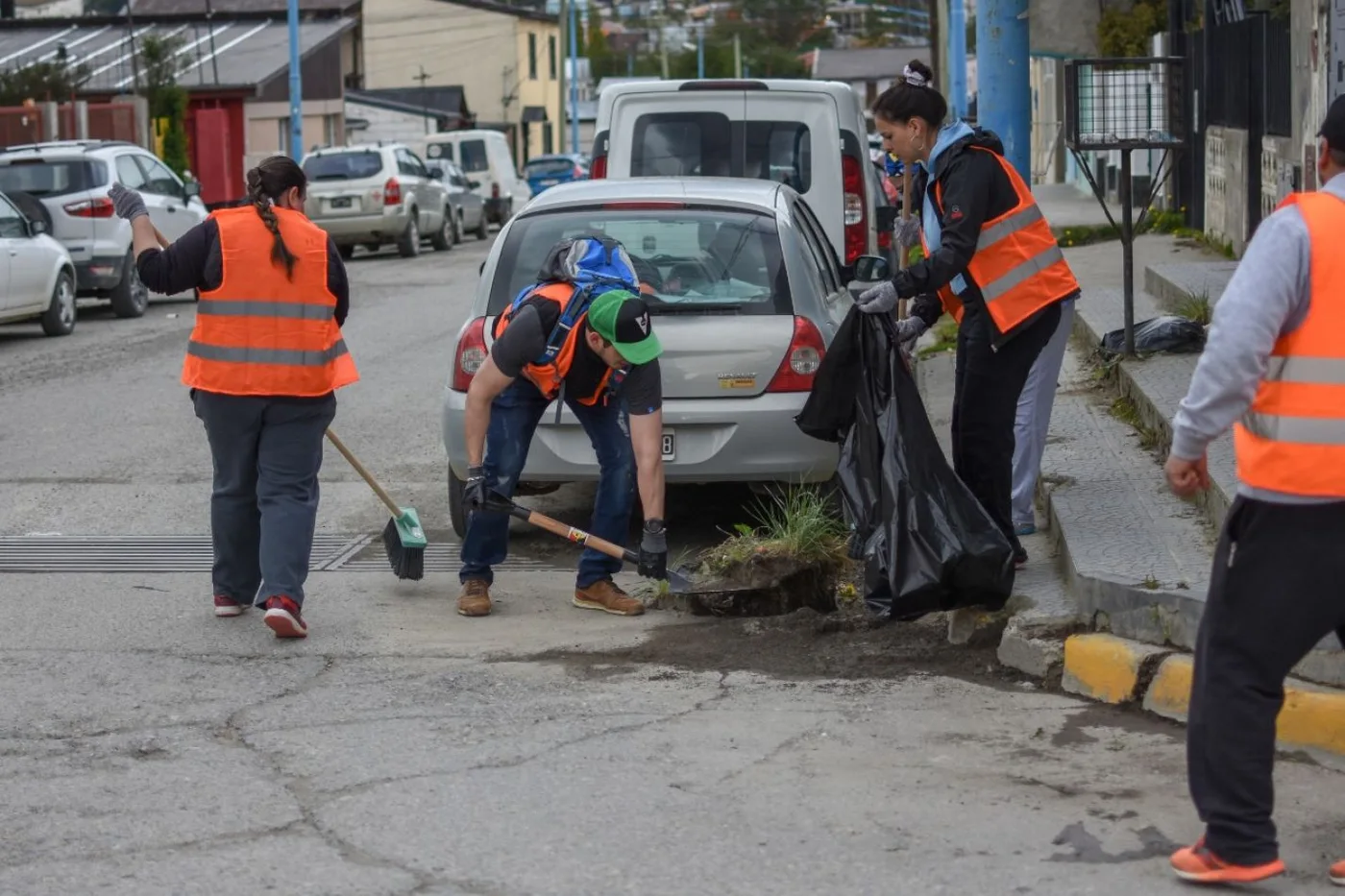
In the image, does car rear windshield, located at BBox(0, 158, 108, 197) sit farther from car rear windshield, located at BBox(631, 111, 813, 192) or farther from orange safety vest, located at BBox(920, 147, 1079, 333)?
orange safety vest, located at BBox(920, 147, 1079, 333)

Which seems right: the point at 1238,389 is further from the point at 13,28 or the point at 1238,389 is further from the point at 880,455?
the point at 13,28

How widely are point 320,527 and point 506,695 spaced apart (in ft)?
11.0

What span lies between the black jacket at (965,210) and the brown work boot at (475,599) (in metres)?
2.00

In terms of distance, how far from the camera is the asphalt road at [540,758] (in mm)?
4508

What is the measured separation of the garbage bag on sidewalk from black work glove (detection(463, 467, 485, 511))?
121 cm

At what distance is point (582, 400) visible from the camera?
730cm

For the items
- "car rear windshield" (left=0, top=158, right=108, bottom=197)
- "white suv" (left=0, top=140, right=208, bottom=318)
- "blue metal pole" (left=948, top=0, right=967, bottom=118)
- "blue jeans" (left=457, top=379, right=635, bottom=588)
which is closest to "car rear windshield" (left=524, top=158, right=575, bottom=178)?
"blue metal pole" (left=948, top=0, right=967, bottom=118)

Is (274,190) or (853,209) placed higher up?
(274,190)

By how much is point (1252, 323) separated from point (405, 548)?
173 inches

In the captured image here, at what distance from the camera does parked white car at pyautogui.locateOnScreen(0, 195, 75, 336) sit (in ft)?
56.4

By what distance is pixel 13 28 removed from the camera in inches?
2062

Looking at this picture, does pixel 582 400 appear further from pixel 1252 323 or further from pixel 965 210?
pixel 1252 323

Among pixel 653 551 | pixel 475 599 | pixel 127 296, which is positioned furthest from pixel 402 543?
pixel 127 296

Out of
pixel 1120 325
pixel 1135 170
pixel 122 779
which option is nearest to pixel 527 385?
pixel 122 779
